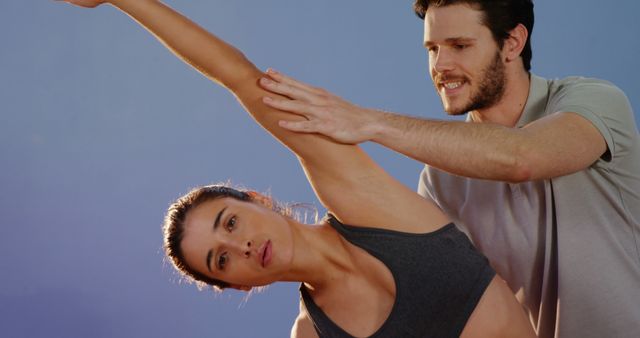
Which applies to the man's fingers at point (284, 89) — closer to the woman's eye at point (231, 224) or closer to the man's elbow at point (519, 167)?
the woman's eye at point (231, 224)

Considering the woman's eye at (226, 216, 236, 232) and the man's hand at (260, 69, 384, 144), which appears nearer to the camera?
the man's hand at (260, 69, 384, 144)

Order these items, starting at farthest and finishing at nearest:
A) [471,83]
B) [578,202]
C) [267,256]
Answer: [471,83], [578,202], [267,256]

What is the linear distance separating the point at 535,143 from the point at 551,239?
384 millimetres

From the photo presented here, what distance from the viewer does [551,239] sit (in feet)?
6.41

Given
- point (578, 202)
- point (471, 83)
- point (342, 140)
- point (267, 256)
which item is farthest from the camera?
point (471, 83)

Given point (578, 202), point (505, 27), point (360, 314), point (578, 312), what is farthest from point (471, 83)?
point (360, 314)

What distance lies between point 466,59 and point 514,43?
6.3 inches

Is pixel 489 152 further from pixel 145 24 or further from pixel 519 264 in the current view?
pixel 145 24

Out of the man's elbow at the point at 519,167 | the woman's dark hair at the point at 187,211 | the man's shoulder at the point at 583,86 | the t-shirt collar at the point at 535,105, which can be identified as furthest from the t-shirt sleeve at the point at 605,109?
the woman's dark hair at the point at 187,211

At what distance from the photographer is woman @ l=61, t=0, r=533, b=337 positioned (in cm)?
154

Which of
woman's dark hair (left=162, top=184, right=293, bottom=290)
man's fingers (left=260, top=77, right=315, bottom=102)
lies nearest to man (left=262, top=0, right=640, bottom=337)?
man's fingers (left=260, top=77, right=315, bottom=102)

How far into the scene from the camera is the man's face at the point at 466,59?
210 centimetres

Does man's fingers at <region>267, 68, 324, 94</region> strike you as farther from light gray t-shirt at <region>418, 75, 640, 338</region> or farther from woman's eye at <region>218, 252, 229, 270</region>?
light gray t-shirt at <region>418, 75, 640, 338</region>

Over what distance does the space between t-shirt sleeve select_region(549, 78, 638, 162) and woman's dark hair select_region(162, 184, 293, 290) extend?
2.36 feet
